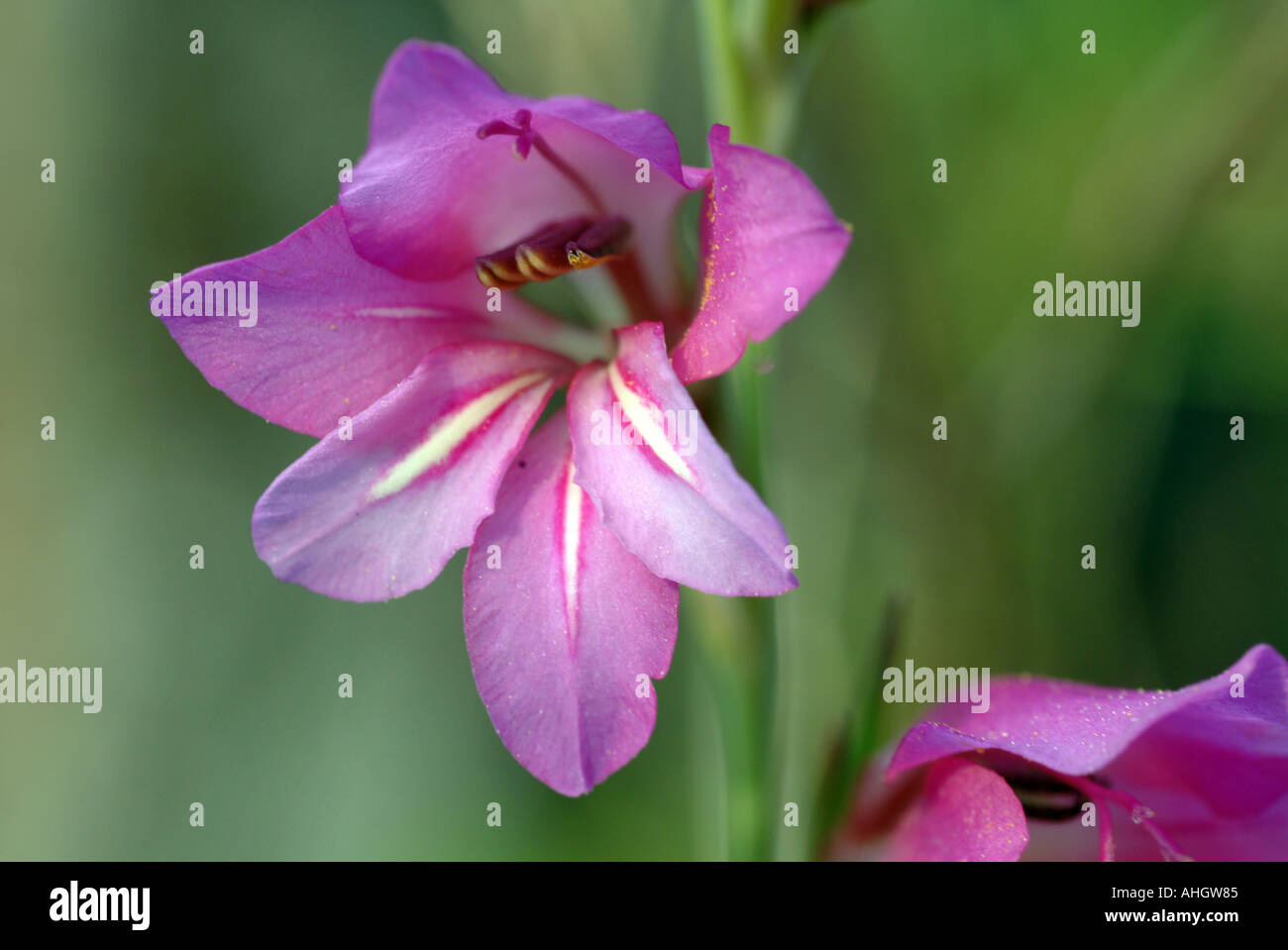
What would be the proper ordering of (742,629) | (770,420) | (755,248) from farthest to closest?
(770,420) → (742,629) → (755,248)

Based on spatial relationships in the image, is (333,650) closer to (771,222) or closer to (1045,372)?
(1045,372)

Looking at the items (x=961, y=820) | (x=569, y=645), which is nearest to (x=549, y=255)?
(x=569, y=645)

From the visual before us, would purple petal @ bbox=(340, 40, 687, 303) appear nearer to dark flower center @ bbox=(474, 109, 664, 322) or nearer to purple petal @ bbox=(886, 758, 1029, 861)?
dark flower center @ bbox=(474, 109, 664, 322)

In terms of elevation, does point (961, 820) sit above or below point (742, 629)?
below

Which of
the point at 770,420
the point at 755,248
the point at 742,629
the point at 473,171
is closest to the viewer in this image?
the point at 755,248

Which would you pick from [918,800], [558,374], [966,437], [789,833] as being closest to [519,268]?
[558,374]

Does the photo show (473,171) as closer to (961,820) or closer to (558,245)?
(558,245)

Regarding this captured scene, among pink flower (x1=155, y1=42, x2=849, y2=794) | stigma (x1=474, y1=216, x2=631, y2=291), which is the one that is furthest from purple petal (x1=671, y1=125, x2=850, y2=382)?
stigma (x1=474, y1=216, x2=631, y2=291)

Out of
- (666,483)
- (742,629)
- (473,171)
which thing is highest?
(473,171)

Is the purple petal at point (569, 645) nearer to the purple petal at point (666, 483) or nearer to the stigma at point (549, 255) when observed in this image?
the purple petal at point (666, 483)
